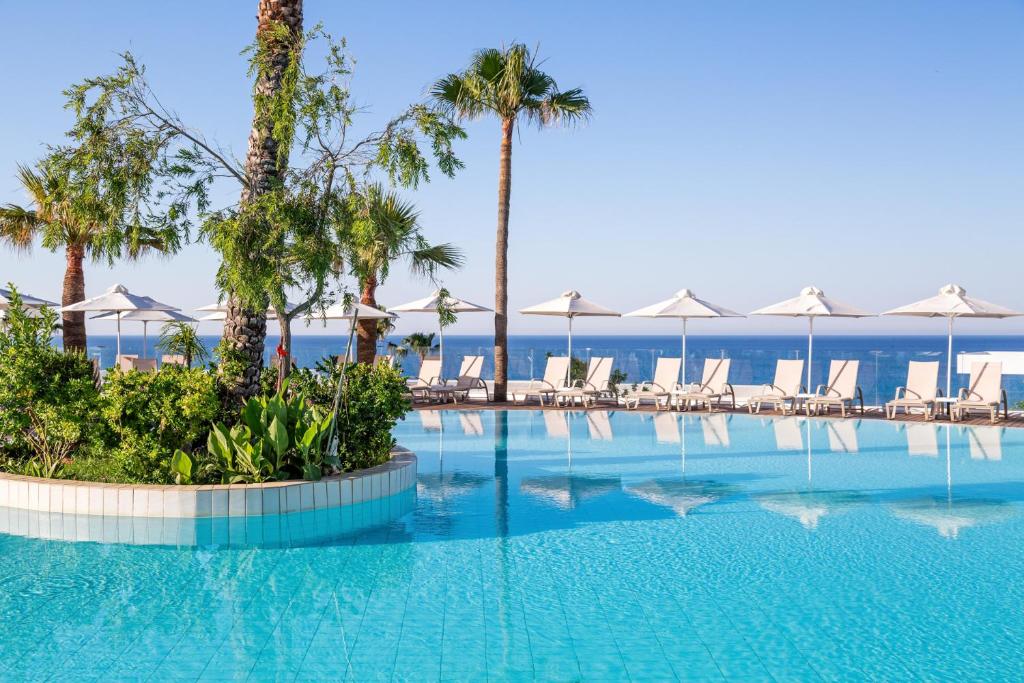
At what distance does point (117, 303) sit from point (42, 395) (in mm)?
9353

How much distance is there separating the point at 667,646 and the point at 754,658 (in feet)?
1.35

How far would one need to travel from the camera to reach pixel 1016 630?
4688 mm

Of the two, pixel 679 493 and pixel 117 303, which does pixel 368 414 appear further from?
pixel 117 303

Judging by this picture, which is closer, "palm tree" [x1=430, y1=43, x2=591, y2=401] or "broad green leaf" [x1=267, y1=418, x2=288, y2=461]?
"broad green leaf" [x1=267, y1=418, x2=288, y2=461]

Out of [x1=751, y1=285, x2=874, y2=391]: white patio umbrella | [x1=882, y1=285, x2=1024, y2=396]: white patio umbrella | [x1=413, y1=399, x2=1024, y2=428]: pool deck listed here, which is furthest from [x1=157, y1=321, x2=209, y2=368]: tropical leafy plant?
[x1=882, y1=285, x2=1024, y2=396]: white patio umbrella

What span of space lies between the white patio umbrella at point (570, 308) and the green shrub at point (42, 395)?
442 inches

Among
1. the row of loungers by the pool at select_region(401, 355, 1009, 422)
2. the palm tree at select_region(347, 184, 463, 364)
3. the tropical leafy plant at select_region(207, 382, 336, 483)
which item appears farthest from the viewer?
the row of loungers by the pool at select_region(401, 355, 1009, 422)

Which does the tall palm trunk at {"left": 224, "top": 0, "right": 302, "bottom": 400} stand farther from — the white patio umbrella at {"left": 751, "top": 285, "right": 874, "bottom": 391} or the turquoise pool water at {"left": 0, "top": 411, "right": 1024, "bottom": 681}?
the white patio umbrella at {"left": 751, "top": 285, "right": 874, "bottom": 391}

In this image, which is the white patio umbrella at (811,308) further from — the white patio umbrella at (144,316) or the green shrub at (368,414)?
the white patio umbrella at (144,316)

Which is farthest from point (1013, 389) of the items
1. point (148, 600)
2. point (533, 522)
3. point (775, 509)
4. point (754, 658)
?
point (148, 600)

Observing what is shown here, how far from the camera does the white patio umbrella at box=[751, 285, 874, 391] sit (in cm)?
1633

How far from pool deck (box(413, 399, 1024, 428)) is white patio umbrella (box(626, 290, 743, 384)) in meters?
1.39

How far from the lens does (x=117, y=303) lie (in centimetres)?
1614

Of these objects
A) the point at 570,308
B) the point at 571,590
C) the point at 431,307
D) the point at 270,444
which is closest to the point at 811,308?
the point at 570,308
